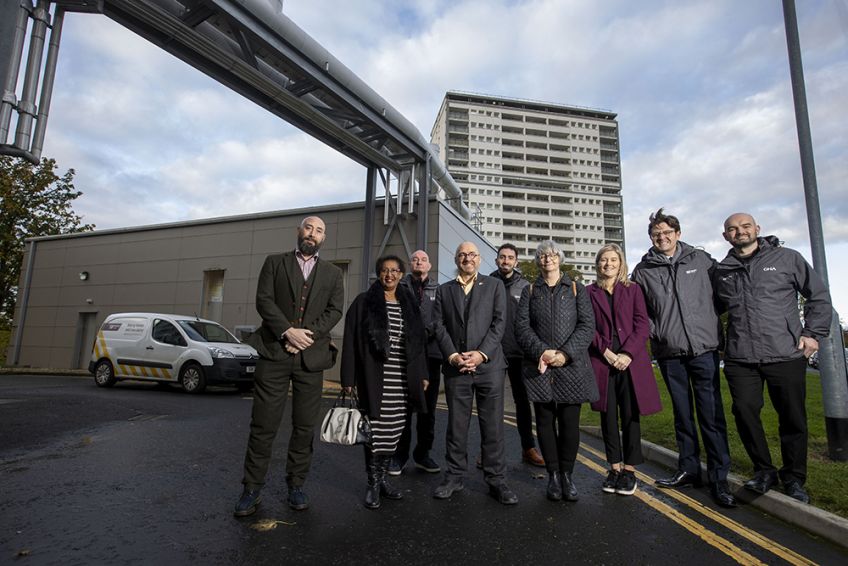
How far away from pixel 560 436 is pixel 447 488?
3.35 feet

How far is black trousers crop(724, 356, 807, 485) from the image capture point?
382 centimetres

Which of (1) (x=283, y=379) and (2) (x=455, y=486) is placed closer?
(1) (x=283, y=379)

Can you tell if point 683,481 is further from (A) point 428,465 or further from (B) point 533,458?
(A) point 428,465

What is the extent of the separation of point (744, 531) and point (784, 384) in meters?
1.28

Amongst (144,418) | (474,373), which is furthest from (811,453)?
(144,418)

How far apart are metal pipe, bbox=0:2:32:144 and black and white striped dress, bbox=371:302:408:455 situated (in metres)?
7.43

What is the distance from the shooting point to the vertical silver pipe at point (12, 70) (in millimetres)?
7228

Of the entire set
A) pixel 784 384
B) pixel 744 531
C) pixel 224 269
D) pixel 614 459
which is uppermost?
pixel 224 269

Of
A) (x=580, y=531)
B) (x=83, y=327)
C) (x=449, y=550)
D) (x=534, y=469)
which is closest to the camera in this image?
(x=449, y=550)

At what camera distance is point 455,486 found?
3.88 m

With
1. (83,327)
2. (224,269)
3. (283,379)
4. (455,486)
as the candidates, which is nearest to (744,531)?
(455,486)

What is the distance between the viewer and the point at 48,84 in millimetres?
8219

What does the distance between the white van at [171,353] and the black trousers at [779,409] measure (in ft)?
30.5

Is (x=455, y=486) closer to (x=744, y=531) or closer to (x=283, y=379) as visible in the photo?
(x=283, y=379)
